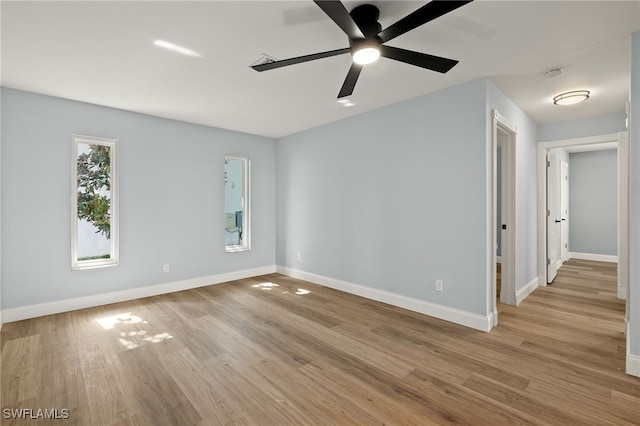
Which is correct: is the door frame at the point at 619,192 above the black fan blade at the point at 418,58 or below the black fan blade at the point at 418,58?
below

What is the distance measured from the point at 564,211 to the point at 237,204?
6.74 metres

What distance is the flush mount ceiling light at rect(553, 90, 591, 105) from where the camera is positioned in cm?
338

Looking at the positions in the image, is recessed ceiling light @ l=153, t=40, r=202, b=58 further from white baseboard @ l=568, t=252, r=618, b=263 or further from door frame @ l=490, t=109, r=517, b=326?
white baseboard @ l=568, t=252, r=618, b=263

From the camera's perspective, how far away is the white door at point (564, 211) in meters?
6.00

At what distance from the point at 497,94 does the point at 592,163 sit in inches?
207

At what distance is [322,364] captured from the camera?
2.41m

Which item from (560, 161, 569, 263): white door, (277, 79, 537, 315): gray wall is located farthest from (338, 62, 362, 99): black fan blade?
(560, 161, 569, 263): white door

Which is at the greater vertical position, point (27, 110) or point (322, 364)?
point (27, 110)

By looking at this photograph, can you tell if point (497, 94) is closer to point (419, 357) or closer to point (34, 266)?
point (419, 357)

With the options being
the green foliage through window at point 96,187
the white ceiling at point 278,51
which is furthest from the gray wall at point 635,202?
the green foliage through window at point 96,187

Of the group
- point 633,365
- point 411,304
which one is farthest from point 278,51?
point 633,365

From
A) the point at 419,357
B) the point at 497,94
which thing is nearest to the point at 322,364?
the point at 419,357

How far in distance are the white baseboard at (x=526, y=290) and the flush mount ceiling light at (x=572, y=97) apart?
7.84 feet

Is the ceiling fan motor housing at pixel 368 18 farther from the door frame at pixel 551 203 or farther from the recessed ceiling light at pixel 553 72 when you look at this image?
the door frame at pixel 551 203
